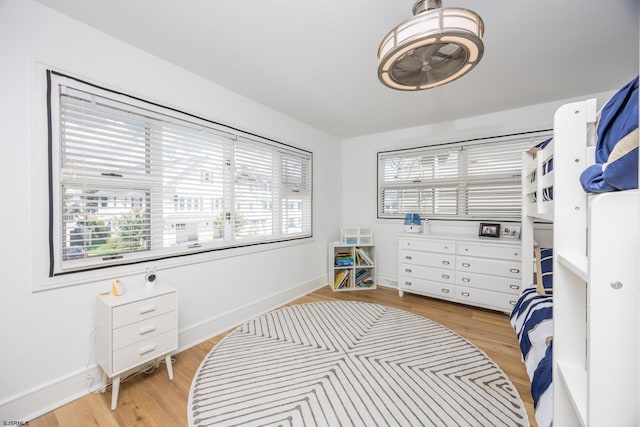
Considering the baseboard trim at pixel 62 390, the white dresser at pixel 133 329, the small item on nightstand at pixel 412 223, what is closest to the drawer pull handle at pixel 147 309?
the white dresser at pixel 133 329

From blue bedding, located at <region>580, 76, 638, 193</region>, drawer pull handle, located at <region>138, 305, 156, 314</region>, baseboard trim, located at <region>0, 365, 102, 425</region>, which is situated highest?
blue bedding, located at <region>580, 76, 638, 193</region>

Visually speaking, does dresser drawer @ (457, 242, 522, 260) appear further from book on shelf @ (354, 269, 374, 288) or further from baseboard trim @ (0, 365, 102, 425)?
baseboard trim @ (0, 365, 102, 425)

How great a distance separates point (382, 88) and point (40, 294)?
298 cm

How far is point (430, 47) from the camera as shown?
1222 millimetres

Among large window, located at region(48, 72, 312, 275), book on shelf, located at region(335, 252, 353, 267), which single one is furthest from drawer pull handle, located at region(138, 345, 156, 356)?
book on shelf, located at region(335, 252, 353, 267)

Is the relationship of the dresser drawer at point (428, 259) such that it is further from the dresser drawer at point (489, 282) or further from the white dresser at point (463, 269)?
the dresser drawer at point (489, 282)

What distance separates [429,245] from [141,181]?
10.1 ft

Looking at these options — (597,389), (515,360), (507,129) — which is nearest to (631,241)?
(597,389)

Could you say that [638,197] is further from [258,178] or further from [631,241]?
[258,178]

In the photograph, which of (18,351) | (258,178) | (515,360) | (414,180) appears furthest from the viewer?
(414,180)

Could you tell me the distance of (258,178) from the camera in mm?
2900

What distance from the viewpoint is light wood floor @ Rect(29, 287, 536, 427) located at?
1457 millimetres

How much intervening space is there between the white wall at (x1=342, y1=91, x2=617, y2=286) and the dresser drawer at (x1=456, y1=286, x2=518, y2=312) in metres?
0.77

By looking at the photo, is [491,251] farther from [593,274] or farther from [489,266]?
[593,274]
